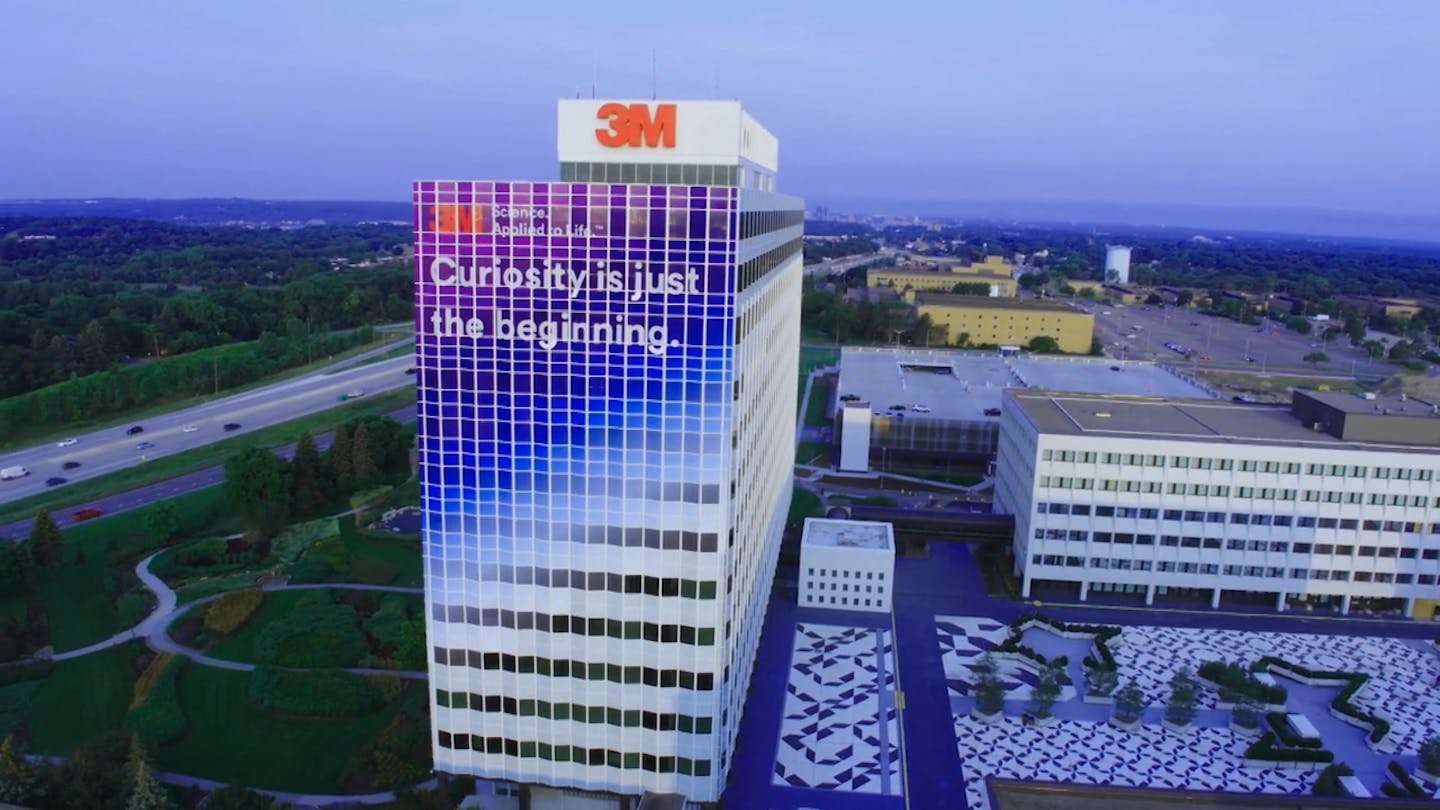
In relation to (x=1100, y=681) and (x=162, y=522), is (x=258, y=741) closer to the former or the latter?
(x=162, y=522)

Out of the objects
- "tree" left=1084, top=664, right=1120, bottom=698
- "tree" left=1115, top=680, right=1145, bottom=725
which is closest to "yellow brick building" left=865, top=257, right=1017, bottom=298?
"tree" left=1084, top=664, right=1120, bottom=698

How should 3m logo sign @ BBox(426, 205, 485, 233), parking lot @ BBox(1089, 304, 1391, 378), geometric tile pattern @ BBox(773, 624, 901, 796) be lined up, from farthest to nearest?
parking lot @ BBox(1089, 304, 1391, 378), geometric tile pattern @ BBox(773, 624, 901, 796), 3m logo sign @ BBox(426, 205, 485, 233)

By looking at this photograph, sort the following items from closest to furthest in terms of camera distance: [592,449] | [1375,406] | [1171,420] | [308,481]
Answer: [592,449] → [1375,406] → [1171,420] → [308,481]

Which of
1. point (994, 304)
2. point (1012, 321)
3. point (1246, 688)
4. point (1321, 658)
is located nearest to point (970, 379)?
point (1012, 321)

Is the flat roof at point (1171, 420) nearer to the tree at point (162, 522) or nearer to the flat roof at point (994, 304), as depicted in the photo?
the tree at point (162, 522)

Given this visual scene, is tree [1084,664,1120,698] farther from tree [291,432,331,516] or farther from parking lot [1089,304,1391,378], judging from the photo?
parking lot [1089,304,1391,378]

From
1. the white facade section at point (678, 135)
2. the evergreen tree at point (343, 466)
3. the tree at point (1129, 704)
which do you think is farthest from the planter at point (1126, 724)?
the evergreen tree at point (343, 466)

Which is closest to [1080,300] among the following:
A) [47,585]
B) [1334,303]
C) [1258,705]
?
[1334,303]
